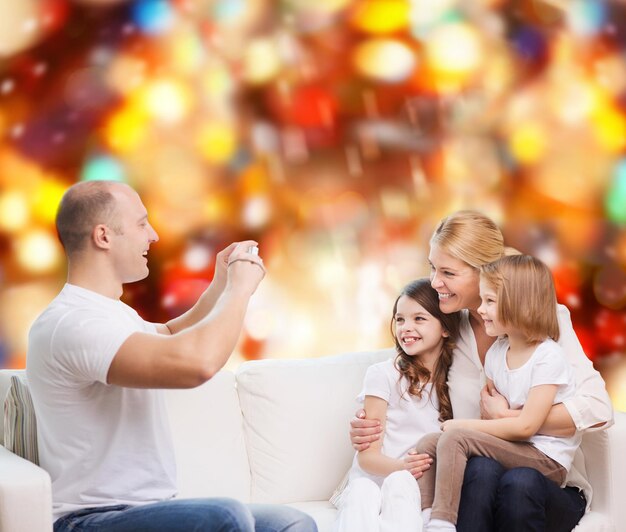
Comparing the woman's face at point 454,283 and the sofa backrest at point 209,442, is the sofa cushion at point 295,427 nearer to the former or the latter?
the sofa backrest at point 209,442

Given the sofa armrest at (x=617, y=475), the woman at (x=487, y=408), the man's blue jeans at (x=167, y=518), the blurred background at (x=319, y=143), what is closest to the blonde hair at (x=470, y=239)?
the woman at (x=487, y=408)

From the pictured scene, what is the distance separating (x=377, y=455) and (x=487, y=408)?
0.91ft

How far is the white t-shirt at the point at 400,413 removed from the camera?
2.25 metres

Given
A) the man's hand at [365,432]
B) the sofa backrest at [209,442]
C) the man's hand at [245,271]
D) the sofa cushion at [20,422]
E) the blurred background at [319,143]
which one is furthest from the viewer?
the blurred background at [319,143]

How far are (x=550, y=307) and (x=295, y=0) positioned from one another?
141 centimetres

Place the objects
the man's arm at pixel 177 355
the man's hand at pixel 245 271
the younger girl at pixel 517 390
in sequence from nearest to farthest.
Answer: the man's arm at pixel 177 355, the man's hand at pixel 245 271, the younger girl at pixel 517 390

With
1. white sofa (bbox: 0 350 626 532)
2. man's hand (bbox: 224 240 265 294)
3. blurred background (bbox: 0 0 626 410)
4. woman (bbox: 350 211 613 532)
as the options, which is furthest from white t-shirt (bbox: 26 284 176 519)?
blurred background (bbox: 0 0 626 410)

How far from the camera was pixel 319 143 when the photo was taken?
3.05m

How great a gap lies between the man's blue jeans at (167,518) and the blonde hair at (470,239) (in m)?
0.93

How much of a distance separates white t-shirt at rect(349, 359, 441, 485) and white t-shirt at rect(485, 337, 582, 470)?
0.61 feet

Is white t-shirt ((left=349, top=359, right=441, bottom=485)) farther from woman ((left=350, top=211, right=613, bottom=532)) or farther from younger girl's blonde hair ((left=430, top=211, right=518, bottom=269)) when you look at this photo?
younger girl's blonde hair ((left=430, top=211, right=518, bottom=269))

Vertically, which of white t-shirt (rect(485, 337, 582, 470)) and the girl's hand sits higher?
white t-shirt (rect(485, 337, 582, 470))

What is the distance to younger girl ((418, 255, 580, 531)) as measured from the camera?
2.07m

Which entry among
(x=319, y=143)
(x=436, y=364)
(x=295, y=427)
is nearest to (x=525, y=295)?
(x=436, y=364)
